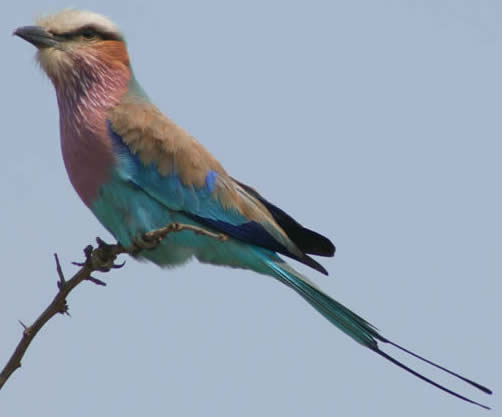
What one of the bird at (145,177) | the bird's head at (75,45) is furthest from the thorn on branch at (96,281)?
the bird's head at (75,45)

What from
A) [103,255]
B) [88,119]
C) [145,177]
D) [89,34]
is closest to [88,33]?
[89,34]

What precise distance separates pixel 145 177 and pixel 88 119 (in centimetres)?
39

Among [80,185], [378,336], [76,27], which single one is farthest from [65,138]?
[378,336]

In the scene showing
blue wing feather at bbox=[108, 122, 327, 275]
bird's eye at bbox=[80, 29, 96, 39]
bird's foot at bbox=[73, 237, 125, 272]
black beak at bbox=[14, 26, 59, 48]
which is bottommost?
bird's foot at bbox=[73, 237, 125, 272]

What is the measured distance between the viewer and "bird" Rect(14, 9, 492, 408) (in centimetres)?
496

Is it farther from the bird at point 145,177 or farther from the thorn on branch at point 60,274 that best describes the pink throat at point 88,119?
the thorn on branch at point 60,274

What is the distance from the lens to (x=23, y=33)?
5156mm

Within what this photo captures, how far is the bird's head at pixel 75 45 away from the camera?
525 centimetres

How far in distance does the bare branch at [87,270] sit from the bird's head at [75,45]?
99cm

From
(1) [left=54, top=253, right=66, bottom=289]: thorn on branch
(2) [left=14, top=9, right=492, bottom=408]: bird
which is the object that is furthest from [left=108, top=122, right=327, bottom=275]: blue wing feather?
(1) [left=54, top=253, right=66, bottom=289]: thorn on branch

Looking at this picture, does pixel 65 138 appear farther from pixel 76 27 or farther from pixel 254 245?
pixel 254 245

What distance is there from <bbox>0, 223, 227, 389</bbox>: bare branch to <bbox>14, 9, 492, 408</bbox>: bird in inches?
3.4

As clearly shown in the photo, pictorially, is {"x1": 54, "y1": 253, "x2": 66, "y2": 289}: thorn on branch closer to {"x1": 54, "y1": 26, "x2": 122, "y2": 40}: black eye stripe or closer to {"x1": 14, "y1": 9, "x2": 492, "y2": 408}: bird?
{"x1": 14, "y1": 9, "x2": 492, "y2": 408}: bird

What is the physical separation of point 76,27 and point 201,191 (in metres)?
1.01
